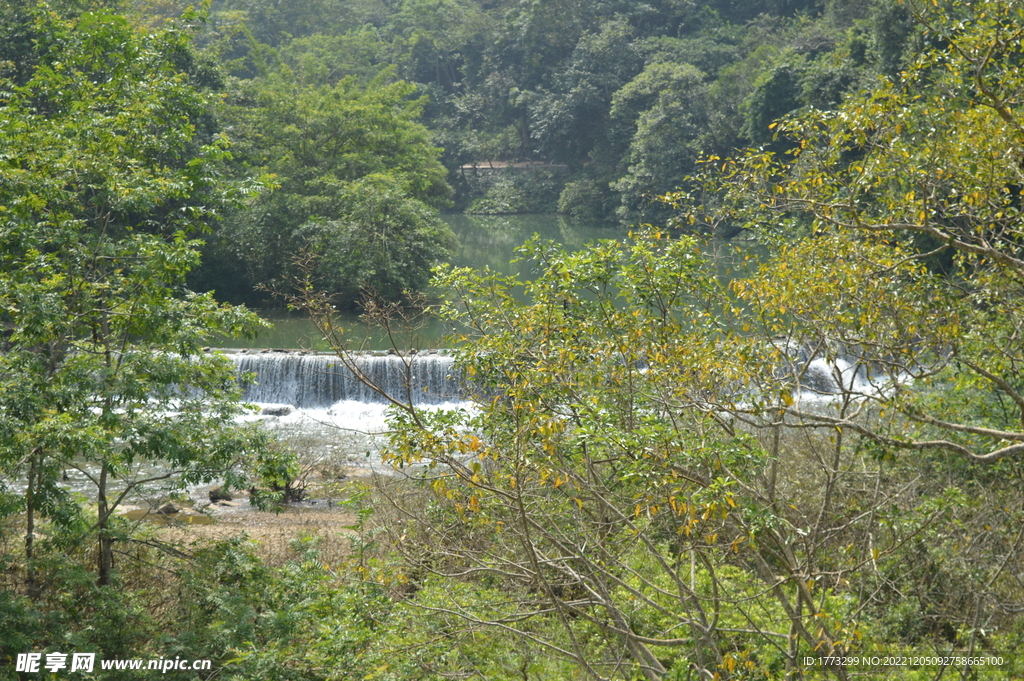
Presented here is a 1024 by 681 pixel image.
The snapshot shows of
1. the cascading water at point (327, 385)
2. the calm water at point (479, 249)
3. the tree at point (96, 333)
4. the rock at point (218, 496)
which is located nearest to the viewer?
the tree at point (96, 333)

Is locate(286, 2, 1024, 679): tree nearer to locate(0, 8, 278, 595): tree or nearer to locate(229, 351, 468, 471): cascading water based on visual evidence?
locate(0, 8, 278, 595): tree

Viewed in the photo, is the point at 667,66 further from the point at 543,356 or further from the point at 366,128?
the point at 543,356

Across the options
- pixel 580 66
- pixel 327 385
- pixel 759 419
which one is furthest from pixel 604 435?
pixel 580 66

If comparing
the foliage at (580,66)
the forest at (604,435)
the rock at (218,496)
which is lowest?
the rock at (218,496)

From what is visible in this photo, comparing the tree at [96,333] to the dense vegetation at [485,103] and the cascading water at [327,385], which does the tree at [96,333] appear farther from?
the dense vegetation at [485,103]

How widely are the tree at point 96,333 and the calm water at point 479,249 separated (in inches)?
366

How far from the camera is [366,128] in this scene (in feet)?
73.3

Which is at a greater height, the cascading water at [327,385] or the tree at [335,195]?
the tree at [335,195]

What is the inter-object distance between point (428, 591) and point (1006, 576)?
3.46m

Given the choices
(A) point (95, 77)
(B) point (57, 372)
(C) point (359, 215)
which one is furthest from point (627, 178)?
(B) point (57, 372)

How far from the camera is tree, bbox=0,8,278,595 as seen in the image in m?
5.03

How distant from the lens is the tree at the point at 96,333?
198 inches

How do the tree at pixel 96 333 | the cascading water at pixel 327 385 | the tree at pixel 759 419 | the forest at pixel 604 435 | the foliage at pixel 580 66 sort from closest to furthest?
the tree at pixel 759 419, the forest at pixel 604 435, the tree at pixel 96 333, the cascading water at pixel 327 385, the foliage at pixel 580 66

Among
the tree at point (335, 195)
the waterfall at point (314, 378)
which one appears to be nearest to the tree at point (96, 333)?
the waterfall at point (314, 378)
